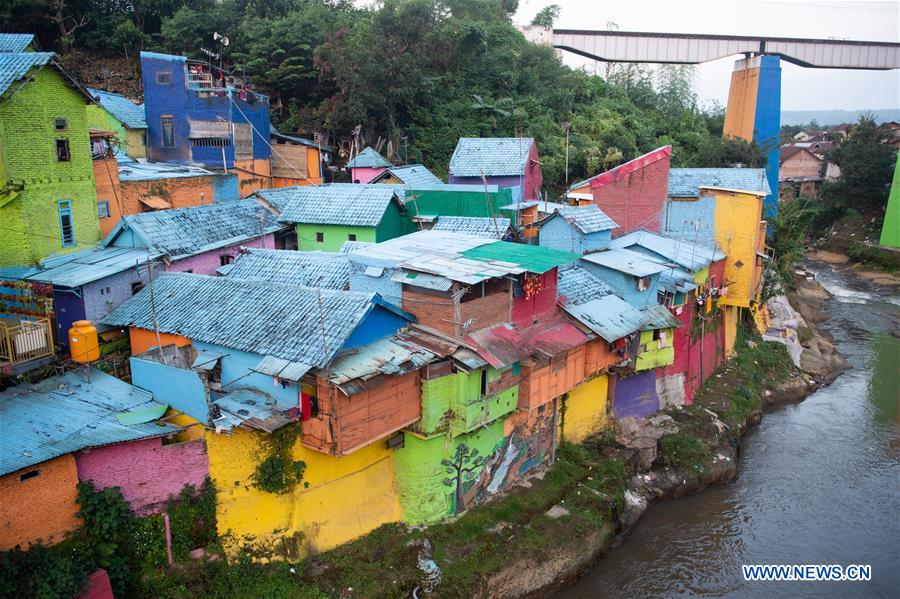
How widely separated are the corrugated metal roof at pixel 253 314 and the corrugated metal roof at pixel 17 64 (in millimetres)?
5939

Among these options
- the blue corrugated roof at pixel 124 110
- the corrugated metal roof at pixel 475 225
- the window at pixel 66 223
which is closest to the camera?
the window at pixel 66 223

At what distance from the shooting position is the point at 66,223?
20.3 meters

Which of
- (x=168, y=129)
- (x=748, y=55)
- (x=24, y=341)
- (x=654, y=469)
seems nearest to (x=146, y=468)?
(x=24, y=341)

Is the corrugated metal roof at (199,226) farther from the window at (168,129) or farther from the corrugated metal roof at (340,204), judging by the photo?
the window at (168,129)

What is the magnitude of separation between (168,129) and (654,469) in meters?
23.2

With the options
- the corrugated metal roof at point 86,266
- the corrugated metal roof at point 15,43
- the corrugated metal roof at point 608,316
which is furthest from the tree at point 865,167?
the corrugated metal roof at point 15,43

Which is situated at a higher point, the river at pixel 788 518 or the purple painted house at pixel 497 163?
the purple painted house at pixel 497 163

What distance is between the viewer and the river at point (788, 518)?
1883 centimetres

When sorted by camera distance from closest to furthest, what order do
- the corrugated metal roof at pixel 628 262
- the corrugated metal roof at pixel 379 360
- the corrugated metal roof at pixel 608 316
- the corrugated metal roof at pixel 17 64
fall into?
the corrugated metal roof at pixel 379 360
the corrugated metal roof at pixel 17 64
the corrugated metal roof at pixel 608 316
the corrugated metal roof at pixel 628 262

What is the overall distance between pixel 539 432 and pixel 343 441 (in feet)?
25.6

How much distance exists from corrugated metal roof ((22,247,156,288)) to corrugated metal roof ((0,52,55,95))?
4497mm

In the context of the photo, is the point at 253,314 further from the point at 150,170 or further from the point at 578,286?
the point at 150,170

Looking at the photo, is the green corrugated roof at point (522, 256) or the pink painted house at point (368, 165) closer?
the green corrugated roof at point (522, 256)

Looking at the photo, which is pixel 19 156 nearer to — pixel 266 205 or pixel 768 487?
pixel 266 205
